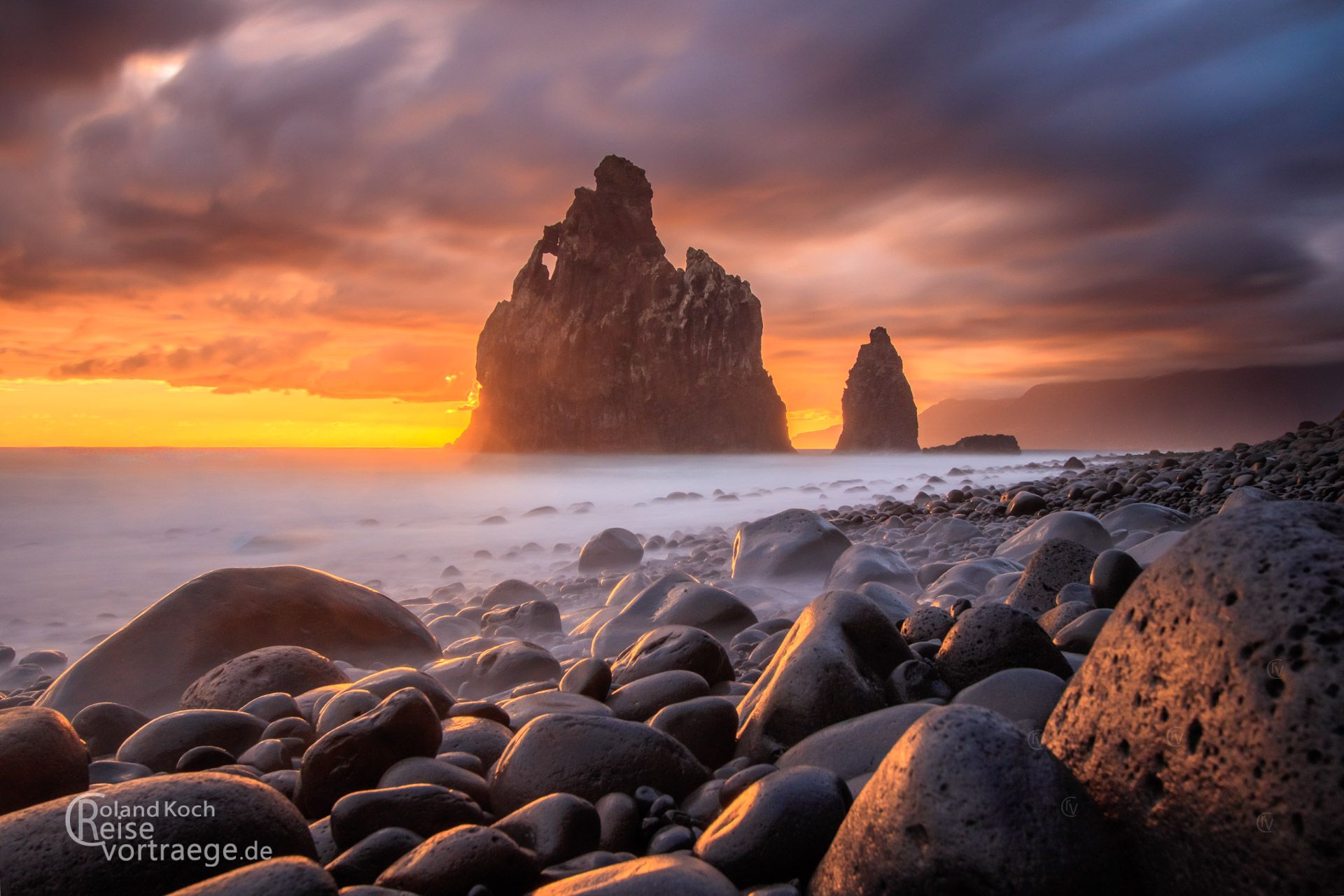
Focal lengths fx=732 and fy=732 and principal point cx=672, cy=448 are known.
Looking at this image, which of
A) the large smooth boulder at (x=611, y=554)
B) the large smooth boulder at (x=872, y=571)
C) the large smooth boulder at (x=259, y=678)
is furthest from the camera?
the large smooth boulder at (x=611, y=554)

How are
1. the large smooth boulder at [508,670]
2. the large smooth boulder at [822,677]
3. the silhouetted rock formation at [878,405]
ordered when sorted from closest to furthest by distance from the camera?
the large smooth boulder at [822,677], the large smooth boulder at [508,670], the silhouetted rock formation at [878,405]

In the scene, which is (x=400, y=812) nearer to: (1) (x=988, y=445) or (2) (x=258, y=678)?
(2) (x=258, y=678)

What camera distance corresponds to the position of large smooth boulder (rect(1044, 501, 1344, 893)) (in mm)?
1185

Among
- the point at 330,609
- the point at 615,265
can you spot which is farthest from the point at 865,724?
the point at 615,265

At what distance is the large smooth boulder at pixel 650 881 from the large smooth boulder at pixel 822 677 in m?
0.89

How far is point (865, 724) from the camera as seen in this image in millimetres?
2195

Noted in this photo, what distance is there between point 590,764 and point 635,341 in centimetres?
6911

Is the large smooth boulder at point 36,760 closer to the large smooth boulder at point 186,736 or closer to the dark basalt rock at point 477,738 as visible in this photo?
the large smooth boulder at point 186,736

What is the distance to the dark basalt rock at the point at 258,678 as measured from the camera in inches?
134

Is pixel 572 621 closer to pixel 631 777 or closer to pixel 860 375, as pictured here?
pixel 631 777

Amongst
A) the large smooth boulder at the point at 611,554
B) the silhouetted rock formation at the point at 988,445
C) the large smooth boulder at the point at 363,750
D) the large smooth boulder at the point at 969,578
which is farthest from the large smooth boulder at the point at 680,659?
the silhouetted rock formation at the point at 988,445

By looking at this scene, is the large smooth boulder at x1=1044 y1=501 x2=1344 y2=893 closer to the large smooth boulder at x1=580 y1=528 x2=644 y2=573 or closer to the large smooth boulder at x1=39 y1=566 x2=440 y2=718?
the large smooth boulder at x1=39 y1=566 x2=440 y2=718

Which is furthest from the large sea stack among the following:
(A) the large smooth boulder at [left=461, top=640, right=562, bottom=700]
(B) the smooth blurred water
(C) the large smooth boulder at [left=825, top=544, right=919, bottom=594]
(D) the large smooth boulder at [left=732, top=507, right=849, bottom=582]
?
(A) the large smooth boulder at [left=461, top=640, right=562, bottom=700]

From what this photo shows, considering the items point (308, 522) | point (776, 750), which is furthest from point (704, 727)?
point (308, 522)
